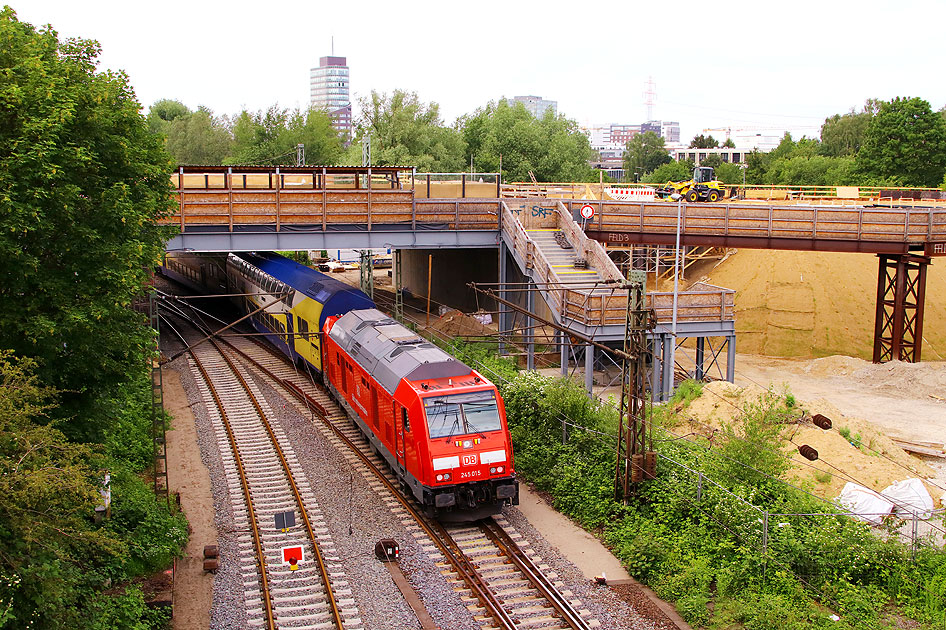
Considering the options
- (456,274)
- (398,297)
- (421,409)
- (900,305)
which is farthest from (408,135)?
(421,409)

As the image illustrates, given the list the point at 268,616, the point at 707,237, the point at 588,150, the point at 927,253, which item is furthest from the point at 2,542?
the point at 588,150

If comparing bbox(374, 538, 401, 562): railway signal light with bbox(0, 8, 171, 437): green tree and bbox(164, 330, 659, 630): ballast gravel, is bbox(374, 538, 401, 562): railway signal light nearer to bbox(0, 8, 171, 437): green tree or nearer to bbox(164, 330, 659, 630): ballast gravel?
bbox(164, 330, 659, 630): ballast gravel

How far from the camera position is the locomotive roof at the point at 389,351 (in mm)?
18062

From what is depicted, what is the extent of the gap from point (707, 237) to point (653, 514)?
18843 mm

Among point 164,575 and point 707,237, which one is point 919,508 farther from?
point 707,237

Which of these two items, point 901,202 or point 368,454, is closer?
point 368,454

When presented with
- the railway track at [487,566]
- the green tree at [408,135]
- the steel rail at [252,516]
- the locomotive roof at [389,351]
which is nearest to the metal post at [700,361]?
the locomotive roof at [389,351]

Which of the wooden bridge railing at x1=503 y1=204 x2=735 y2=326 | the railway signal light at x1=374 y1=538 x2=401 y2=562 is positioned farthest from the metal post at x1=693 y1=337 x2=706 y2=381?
the railway signal light at x1=374 y1=538 x2=401 y2=562

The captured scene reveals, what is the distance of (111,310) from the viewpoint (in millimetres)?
14250

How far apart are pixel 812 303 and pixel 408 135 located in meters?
33.0

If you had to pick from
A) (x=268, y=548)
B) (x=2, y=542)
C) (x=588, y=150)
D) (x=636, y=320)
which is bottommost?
(x=268, y=548)

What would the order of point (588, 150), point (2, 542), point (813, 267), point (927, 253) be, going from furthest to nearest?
point (588, 150) < point (813, 267) < point (927, 253) < point (2, 542)

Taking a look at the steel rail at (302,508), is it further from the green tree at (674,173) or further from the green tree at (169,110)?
the green tree at (169,110)

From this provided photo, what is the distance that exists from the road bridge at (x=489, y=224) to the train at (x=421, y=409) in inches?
216
